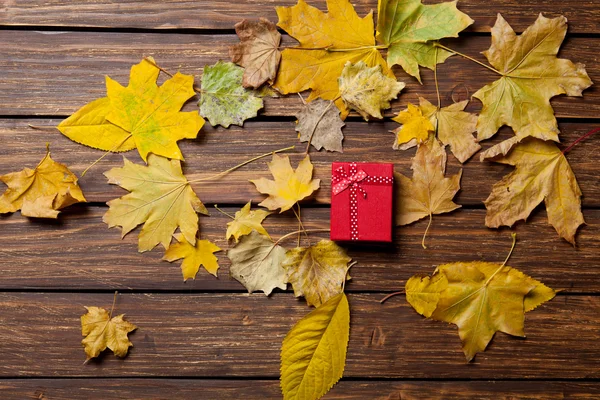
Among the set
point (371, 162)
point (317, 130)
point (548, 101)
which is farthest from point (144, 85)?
point (548, 101)

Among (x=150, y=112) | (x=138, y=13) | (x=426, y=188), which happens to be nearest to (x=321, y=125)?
(x=426, y=188)

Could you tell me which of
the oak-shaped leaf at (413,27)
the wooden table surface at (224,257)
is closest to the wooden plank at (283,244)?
the wooden table surface at (224,257)

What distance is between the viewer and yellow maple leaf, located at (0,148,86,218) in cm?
123

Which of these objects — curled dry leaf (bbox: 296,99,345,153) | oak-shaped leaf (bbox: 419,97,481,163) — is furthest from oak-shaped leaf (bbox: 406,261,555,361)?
curled dry leaf (bbox: 296,99,345,153)

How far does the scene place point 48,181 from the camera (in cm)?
125

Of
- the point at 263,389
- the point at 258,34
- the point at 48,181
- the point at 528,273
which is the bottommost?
the point at 263,389

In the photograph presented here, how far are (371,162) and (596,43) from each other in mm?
549

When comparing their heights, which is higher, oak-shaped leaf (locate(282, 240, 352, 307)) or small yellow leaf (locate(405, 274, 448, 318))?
oak-shaped leaf (locate(282, 240, 352, 307))

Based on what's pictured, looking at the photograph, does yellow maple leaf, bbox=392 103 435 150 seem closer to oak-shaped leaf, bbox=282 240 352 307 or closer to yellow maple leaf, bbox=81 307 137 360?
oak-shaped leaf, bbox=282 240 352 307

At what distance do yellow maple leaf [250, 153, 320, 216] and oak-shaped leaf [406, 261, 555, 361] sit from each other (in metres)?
0.31

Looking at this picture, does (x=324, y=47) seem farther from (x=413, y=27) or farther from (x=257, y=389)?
(x=257, y=389)

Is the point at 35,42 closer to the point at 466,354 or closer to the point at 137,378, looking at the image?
the point at 137,378

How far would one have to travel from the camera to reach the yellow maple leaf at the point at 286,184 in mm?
1224

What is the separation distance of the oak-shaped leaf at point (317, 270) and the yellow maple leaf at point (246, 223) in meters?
0.09
